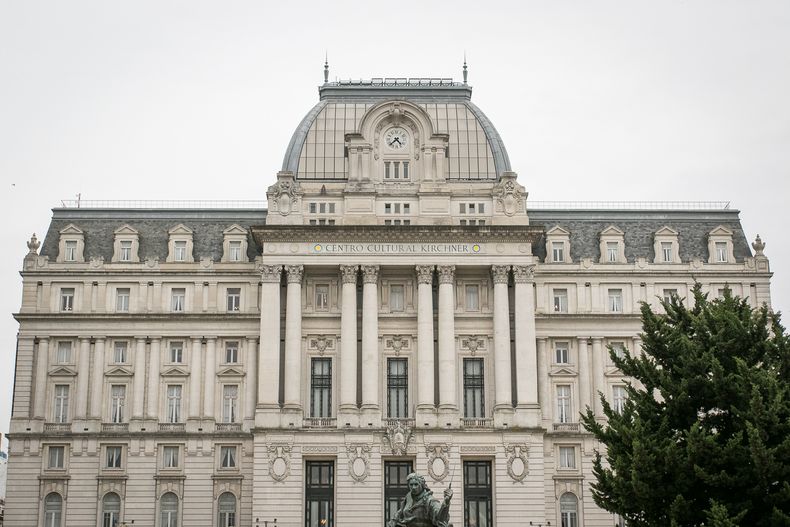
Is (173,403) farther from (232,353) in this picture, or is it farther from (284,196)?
(284,196)

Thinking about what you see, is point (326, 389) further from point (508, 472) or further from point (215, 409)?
point (508, 472)

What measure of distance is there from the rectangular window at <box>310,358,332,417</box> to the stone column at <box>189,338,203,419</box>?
9313mm

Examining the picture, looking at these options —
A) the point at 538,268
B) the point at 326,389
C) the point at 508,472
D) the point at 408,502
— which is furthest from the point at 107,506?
the point at 408,502

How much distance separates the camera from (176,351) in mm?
92125

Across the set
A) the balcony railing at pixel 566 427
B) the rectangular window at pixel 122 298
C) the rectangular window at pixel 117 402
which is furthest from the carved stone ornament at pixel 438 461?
the rectangular window at pixel 122 298

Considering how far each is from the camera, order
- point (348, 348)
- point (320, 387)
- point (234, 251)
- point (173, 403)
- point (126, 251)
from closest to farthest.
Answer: point (348, 348)
point (320, 387)
point (173, 403)
point (234, 251)
point (126, 251)

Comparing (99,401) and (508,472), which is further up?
(99,401)

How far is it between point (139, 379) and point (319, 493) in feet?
56.8

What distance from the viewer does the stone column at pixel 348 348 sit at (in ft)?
279

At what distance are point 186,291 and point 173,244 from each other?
4212mm

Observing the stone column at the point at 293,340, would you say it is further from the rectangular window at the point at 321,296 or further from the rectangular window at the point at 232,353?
the rectangular window at the point at 232,353

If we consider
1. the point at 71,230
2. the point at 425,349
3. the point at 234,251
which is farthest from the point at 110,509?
the point at 425,349

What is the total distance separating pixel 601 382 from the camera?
91812 millimetres

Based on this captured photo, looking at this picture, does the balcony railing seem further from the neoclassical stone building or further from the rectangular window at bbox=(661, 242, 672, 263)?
the rectangular window at bbox=(661, 242, 672, 263)
